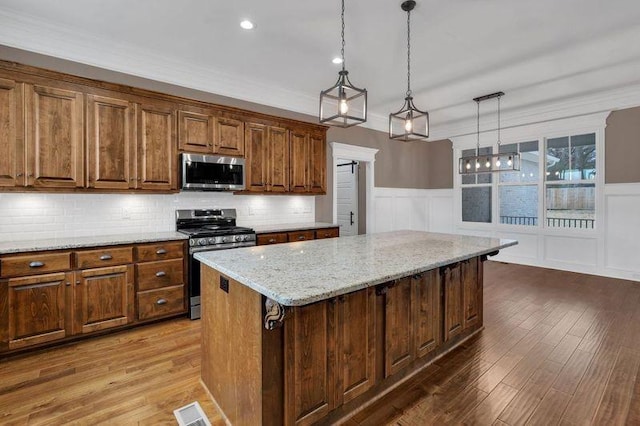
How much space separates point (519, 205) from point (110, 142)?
6.89 metres

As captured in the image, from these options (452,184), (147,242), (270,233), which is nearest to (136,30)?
(147,242)

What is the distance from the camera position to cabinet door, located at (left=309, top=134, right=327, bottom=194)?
196 inches

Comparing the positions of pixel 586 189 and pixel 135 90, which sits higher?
pixel 135 90

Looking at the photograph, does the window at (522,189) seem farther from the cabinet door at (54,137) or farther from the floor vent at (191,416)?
the cabinet door at (54,137)

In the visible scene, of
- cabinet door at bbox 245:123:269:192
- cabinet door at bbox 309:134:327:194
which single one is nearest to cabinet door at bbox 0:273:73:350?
cabinet door at bbox 245:123:269:192

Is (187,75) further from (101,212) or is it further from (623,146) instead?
(623,146)

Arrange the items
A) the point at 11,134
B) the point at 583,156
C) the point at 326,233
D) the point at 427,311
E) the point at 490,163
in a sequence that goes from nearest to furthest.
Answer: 1. the point at 427,311
2. the point at 11,134
3. the point at 326,233
4. the point at 490,163
5. the point at 583,156

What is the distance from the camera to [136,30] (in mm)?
3184

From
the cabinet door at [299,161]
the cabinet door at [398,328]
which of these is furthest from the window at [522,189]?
the cabinet door at [398,328]

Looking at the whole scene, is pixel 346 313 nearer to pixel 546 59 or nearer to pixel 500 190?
pixel 546 59

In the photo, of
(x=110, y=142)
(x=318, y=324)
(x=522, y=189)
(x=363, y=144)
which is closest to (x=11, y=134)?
(x=110, y=142)

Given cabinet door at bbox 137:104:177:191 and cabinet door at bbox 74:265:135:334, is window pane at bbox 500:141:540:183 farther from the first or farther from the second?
cabinet door at bbox 74:265:135:334

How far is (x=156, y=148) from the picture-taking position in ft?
11.7

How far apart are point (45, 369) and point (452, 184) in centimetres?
731
